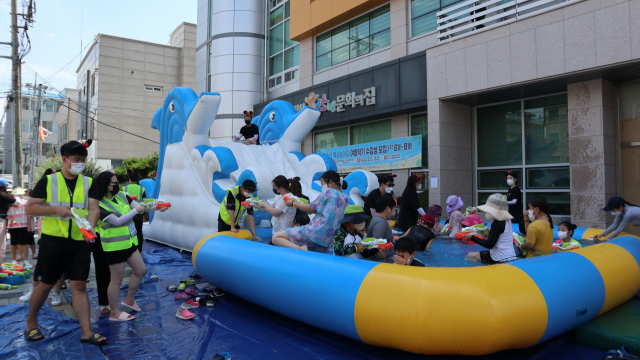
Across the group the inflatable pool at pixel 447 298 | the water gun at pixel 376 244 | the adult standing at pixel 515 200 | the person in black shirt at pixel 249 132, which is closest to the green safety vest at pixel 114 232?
the inflatable pool at pixel 447 298

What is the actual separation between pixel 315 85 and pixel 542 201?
1047 centimetres

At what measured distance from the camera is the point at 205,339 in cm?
346

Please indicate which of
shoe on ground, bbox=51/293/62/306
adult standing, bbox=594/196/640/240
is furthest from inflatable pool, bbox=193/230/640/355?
shoe on ground, bbox=51/293/62/306

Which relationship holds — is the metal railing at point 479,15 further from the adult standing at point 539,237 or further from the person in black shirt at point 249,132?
the adult standing at point 539,237

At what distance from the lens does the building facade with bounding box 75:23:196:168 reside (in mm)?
26906

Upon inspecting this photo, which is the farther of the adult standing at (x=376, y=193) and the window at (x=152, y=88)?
the window at (x=152, y=88)

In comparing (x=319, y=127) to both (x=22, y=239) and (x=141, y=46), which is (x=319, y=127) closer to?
(x=22, y=239)

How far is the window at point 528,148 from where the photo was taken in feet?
30.3

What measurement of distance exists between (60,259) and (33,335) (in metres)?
0.69

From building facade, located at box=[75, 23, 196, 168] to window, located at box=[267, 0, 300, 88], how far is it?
1333 centimetres

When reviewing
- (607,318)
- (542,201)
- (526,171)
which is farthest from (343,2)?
(607,318)

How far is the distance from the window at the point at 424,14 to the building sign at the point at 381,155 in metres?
2.90

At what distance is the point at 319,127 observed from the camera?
48.7 feet

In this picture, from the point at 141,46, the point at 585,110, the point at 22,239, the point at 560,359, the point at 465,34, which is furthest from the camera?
the point at 141,46
